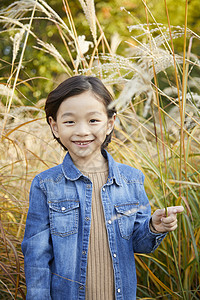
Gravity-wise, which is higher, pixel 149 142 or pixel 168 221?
pixel 149 142

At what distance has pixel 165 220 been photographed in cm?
125

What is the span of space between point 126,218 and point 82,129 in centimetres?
38

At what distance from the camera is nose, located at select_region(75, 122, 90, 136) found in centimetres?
134

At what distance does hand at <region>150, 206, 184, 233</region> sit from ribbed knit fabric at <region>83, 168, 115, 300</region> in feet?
0.61

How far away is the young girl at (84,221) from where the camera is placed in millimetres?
1315

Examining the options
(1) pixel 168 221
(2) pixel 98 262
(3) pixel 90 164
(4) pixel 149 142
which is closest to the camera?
(1) pixel 168 221

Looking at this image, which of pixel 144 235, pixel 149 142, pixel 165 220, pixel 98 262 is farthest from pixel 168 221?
Answer: pixel 149 142

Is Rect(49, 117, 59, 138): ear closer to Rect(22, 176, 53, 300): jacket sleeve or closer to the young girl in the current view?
the young girl

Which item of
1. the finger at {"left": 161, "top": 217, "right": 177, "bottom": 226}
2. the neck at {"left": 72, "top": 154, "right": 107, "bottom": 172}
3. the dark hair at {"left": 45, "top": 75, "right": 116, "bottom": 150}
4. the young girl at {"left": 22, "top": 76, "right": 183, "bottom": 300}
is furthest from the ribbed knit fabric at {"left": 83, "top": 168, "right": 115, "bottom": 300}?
the dark hair at {"left": 45, "top": 75, "right": 116, "bottom": 150}

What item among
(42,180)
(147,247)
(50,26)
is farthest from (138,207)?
(50,26)

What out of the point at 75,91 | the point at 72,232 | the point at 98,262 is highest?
the point at 75,91

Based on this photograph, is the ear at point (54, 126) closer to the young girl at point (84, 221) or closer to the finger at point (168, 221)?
the young girl at point (84, 221)

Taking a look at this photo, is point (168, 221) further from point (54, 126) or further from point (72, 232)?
point (54, 126)

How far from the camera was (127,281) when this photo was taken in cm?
137
